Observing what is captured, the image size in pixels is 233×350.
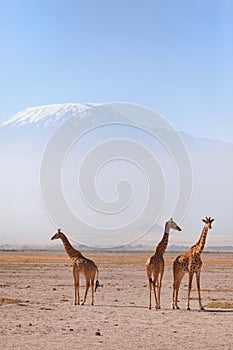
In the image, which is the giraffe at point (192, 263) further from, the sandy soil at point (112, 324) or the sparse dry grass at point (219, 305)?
the sparse dry grass at point (219, 305)

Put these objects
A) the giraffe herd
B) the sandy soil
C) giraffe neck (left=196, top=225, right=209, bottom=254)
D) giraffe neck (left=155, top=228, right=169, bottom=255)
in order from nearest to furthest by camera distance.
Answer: the sandy soil
the giraffe herd
giraffe neck (left=196, top=225, right=209, bottom=254)
giraffe neck (left=155, top=228, right=169, bottom=255)

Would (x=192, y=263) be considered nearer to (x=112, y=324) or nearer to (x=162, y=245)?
(x=162, y=245)

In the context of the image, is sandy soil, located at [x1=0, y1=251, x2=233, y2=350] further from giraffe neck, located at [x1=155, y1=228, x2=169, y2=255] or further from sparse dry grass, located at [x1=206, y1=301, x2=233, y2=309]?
giraffe neck, located at [x1=155, y1=228, x2=169, y2=255]

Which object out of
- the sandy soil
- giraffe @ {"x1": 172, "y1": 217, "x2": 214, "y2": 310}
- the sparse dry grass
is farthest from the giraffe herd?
the sparse dry grass

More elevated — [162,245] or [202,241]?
[202,241]

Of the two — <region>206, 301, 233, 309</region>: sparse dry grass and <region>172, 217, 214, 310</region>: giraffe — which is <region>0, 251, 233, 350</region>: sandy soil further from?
<region>172, 217, 214, 310</region>: giraffe

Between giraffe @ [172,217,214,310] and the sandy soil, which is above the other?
giraffe @ [172,217,214,310]

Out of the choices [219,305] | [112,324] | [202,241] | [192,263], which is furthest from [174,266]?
[112,324]

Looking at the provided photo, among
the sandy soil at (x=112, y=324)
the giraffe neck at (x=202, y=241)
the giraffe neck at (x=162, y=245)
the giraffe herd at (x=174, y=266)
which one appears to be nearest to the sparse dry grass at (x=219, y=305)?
the sandy soil at (x=112, y=324)

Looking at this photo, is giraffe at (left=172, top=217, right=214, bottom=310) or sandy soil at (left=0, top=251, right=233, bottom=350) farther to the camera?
giraffe at (left=172, top=217, right=214, bottom=310)

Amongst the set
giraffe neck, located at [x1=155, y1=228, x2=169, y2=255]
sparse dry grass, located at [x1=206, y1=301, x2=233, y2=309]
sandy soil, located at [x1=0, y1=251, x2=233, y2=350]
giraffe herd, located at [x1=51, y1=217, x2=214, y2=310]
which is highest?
giraffe neck, located at [x1=155, y1=228, x2=169, y2=255]

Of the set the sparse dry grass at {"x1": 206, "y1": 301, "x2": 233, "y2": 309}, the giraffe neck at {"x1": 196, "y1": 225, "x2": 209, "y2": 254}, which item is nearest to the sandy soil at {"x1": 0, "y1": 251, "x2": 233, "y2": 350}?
the sparse dry grass at {"x1": 206, "y1": 301, "x2": 233, "y2": 309}

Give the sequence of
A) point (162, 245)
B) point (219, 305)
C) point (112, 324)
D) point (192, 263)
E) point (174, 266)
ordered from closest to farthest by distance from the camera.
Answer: point (112, 324), point (192, 263), point (174, 266), point (162, 245), point (219, 305)

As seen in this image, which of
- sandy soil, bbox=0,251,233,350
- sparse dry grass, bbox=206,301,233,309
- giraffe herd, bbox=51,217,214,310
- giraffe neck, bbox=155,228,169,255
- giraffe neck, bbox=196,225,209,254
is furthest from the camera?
sparse dry grass, bbox=206,301,233,309
